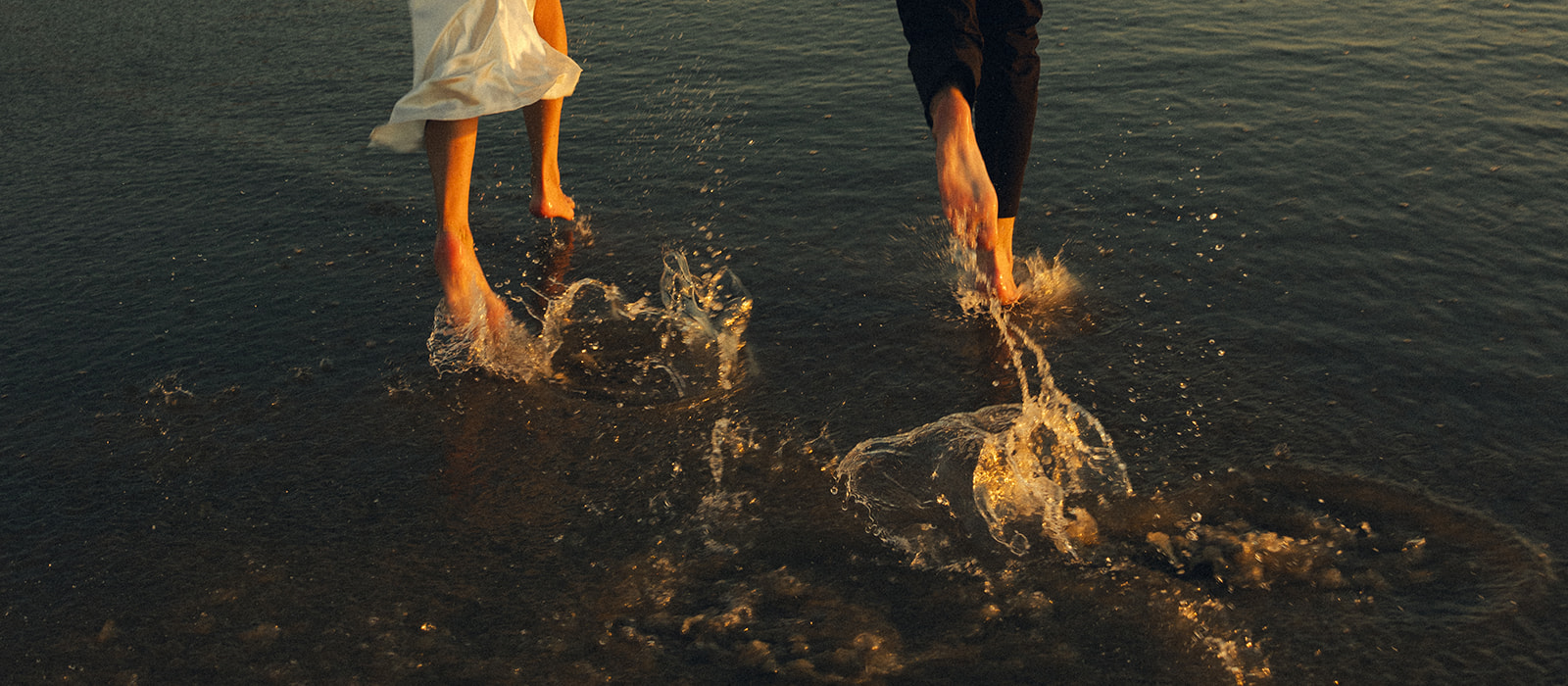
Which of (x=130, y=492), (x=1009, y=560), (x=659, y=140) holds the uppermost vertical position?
(x=659, y=140)

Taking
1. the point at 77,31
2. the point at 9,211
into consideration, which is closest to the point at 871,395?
the point at 9,211

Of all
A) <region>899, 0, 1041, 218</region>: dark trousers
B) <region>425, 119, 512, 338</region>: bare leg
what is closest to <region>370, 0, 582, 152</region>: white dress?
<region>425, 119, 512, 338</region>: bare leg

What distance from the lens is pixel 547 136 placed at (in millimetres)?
3025

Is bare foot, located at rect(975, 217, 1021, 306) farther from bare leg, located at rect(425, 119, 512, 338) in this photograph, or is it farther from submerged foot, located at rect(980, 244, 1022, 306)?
bare leg, located at rect(425, 119, 512, 338)

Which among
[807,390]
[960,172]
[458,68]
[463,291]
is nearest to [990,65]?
[960,172]

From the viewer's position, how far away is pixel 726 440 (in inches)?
85.7

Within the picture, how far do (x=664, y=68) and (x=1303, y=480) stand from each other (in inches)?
114

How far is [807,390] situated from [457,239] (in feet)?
2.70

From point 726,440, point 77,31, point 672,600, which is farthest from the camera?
point 77,31

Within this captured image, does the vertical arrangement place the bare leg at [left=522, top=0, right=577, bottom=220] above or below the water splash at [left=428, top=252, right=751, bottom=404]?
above

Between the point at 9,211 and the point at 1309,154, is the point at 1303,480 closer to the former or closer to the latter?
the point at 1309,154

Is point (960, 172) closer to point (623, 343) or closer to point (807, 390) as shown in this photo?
point (807, 390)

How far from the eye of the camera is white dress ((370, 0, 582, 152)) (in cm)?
242

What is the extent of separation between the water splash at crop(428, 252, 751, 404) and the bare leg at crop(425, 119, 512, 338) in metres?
0.02
